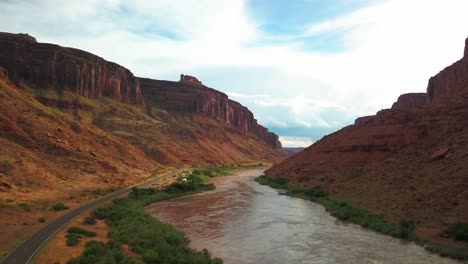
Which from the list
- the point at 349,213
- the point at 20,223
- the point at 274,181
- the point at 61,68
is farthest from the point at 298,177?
the point at 61,68

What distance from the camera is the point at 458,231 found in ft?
83.3

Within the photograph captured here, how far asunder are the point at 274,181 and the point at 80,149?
107 ft

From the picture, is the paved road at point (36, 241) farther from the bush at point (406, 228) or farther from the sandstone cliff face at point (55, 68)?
the sandstone cliff face at point (55, 68)

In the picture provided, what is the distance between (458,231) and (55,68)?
105 m

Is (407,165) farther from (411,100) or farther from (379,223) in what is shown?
(411,100)

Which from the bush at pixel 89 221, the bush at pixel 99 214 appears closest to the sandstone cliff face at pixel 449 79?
the bush at pixel 99 214

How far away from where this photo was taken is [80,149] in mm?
66375

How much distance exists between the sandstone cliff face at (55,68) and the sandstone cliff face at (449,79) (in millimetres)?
87936

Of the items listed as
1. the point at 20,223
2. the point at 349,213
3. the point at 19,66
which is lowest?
the point at 20,223

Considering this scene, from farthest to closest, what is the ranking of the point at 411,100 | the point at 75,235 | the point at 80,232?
the point at 411,100 → the point at 80,232 → the point at 75,235

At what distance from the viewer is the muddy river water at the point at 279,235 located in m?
23.0

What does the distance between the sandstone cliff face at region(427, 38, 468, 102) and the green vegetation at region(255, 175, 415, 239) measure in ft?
97.9

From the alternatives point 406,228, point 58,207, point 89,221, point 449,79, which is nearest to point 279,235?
point 406,228

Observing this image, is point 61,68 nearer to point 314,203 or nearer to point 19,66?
point 19,66
